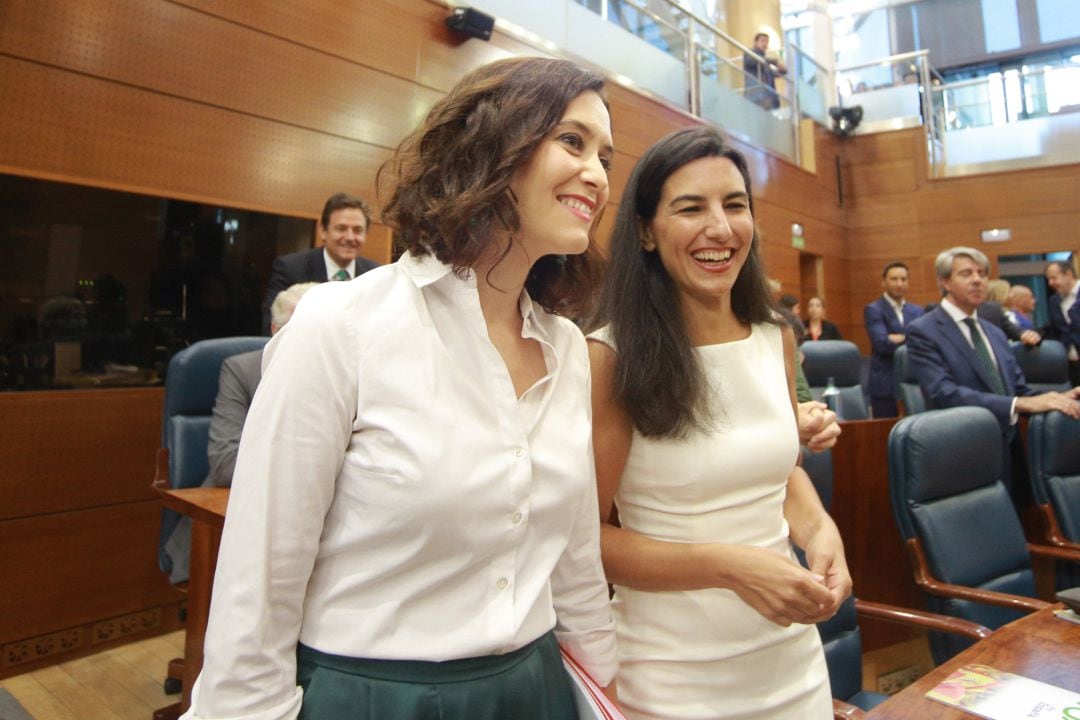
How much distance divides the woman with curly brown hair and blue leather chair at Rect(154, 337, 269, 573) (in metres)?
1.91

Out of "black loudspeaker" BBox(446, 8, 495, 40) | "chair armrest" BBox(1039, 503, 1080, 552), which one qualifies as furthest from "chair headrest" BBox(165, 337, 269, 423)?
"chair armrest" BBox(1039, 503, 1080, 552)

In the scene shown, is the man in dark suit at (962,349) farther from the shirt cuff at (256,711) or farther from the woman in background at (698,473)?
the shirt cuff at (256,711)

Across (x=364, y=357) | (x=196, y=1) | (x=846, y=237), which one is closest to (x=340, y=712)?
(x=364, y=357)

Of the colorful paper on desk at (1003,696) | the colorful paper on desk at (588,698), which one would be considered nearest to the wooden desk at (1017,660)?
the colorful paper on desk at (1003,696)

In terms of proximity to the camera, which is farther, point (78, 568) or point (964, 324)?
point (964, 324)

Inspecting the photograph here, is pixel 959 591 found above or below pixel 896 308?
below

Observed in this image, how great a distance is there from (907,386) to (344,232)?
10.1ft

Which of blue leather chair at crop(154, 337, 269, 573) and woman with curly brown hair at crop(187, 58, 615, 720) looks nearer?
woman with curly brown hair at crop(187, 58, 615, 720)

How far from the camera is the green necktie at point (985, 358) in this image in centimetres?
310

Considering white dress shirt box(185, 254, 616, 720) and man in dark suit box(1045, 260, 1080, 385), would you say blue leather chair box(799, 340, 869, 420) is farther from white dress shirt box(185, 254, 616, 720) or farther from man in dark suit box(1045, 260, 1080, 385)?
white dress shirt box(185, 254, 616, 720)

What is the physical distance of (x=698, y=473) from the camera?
1.10 metres

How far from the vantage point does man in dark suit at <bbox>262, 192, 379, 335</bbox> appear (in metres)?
3.16

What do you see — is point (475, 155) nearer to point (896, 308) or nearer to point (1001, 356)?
point (1001, 356)

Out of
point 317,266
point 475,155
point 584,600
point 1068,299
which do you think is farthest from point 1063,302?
point 475,155
